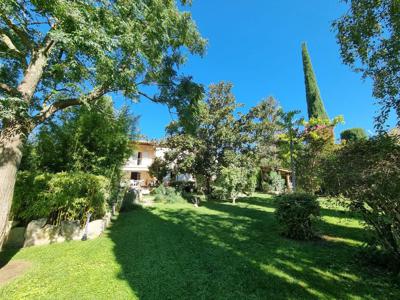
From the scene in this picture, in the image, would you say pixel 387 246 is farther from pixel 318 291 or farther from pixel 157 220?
pixel 157 220

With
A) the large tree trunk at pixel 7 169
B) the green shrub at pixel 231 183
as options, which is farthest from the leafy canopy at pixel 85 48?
the green shrub at pixel 231 183

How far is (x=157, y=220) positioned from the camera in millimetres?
9219

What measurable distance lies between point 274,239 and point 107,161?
23.5ft

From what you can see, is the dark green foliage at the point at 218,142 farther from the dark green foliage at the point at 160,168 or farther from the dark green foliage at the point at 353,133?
the dark green foliage at the point at 353,133

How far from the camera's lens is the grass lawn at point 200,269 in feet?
11.5

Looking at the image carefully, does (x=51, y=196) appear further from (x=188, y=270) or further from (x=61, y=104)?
(x=188, y=270)

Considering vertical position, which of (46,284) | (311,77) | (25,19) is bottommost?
(46,284)

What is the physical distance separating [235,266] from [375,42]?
7.23 metres

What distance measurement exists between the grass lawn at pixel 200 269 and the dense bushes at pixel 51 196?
1.00 metres

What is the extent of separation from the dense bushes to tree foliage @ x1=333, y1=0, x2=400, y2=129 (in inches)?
349

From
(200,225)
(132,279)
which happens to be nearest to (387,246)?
(132,279)

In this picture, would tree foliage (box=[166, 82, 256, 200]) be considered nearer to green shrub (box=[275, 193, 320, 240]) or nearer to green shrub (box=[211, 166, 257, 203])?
green shrub (box=[211, 166, 257, 203])

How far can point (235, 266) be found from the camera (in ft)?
14.6

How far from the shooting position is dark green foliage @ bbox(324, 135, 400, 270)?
3.84 metres
